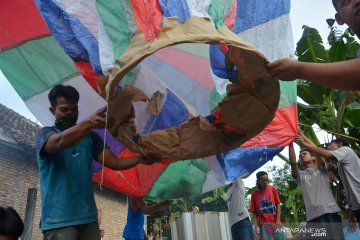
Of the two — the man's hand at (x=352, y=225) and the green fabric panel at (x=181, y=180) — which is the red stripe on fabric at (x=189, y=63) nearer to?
the green fabric panel at (x=181, y=180)

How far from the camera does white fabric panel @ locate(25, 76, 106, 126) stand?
Result: 287 cm

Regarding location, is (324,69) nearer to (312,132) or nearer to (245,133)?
(245,133)

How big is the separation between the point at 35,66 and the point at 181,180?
1.49 metres

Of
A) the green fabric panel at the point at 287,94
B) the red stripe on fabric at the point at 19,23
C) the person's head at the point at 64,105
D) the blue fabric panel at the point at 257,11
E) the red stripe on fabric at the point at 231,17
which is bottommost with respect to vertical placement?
the person's head at the point at 64,105

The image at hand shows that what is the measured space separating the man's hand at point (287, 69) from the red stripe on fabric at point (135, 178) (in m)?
1.65

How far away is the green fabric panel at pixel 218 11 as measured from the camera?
1.86m

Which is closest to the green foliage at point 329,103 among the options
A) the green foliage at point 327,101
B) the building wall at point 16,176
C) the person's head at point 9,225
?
the green foliage at point 327,101

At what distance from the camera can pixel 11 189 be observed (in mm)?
7238

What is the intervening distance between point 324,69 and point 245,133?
125 centimetres

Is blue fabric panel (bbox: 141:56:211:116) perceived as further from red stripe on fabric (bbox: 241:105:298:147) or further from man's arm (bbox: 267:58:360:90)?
man's arm (bbox: 267:58:360:90)

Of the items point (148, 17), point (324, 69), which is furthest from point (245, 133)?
point (324, 69)

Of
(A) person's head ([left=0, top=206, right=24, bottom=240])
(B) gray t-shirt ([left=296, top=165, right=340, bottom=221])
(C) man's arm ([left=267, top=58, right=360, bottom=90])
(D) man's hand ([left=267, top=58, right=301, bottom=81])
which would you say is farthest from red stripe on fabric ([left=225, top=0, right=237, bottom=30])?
(B) gray t-shirt ([left=296, top=165, right=340, bottom=221])

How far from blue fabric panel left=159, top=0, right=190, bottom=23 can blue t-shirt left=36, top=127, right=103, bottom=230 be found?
926 mm

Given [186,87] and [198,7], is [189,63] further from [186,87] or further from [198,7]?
[198,7]
